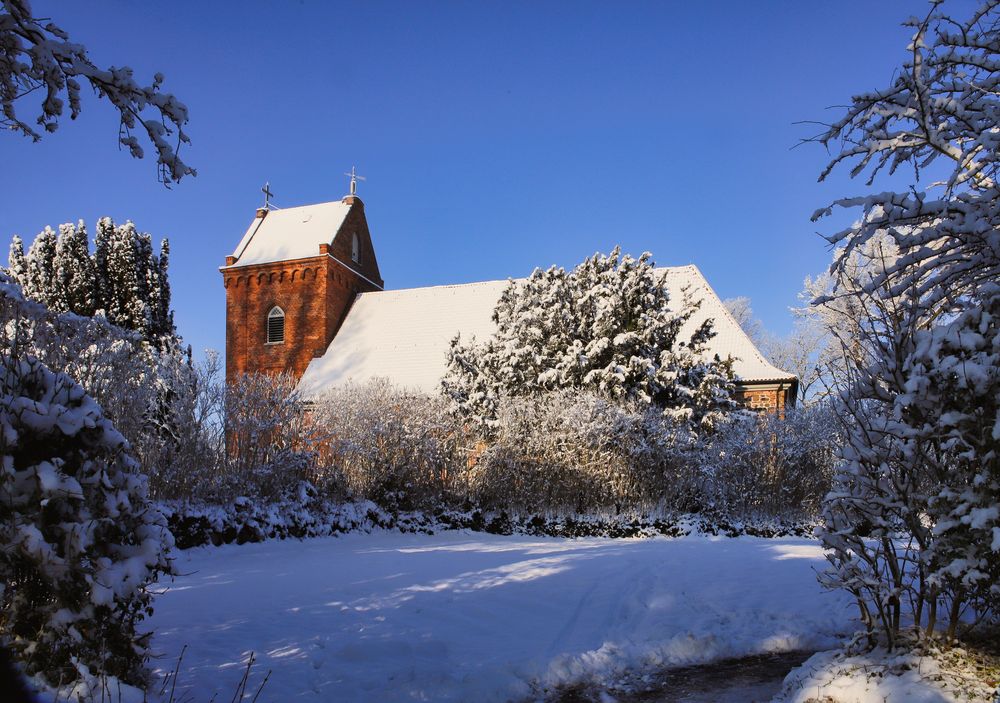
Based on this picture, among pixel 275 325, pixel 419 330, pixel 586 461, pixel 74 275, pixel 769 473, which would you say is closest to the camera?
pixel 769 473

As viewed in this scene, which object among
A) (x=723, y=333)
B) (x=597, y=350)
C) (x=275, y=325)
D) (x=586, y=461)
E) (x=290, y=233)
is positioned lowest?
(x=586, y=461)

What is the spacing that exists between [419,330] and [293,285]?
281 inches

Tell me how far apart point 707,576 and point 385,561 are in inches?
178

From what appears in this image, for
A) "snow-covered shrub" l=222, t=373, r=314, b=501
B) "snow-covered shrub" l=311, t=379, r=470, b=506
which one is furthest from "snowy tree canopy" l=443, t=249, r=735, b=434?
"snow-covered shrub" l=222, t=373, r=314, b=501

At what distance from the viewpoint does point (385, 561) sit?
10.1 metres

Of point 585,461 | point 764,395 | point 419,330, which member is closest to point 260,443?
point 585,461

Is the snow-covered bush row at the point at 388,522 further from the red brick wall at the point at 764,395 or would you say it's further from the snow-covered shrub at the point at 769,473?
the red brick wall at the point at 764,395

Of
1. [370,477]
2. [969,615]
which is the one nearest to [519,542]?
[370,477]

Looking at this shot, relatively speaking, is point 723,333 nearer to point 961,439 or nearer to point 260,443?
point 260,443

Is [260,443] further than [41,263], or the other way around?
[41,263]

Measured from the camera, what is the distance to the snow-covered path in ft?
16.8

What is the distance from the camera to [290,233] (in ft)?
115

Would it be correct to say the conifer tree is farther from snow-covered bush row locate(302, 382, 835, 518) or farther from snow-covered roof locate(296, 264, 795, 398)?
snow-covered bush row locate(302, 382, 835, 518)

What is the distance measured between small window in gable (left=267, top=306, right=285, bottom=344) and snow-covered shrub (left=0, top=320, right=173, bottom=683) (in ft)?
98.8
